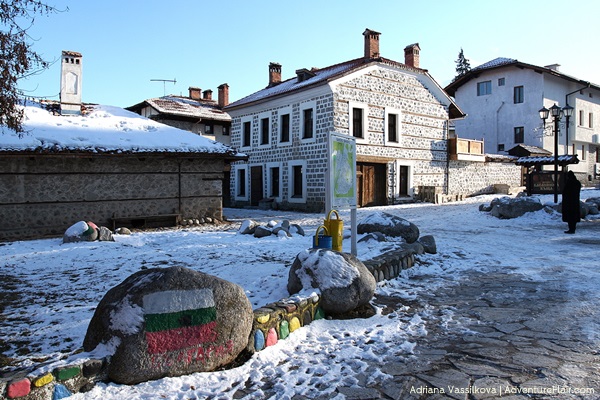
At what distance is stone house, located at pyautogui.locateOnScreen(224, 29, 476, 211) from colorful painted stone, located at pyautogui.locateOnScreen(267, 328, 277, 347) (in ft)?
50.4

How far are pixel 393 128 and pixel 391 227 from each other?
13635mm

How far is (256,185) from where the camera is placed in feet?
78.7

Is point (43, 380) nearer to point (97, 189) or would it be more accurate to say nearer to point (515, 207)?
point (97, 189)

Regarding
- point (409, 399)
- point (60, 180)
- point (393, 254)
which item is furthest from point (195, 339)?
point (60, 180)

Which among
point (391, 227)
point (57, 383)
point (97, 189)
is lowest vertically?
point (57, 383)

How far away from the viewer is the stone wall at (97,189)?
1186 centimetres

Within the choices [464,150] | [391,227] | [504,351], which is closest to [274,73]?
[464,150]

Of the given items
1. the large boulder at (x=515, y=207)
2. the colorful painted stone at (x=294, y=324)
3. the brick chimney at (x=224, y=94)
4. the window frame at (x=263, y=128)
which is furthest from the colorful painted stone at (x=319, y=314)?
the brick chimney at (x=224, y=94)

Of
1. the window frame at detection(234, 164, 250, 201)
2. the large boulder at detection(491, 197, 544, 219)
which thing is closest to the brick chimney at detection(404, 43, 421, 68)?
the window frame at detection(234, 164, 250, 201)

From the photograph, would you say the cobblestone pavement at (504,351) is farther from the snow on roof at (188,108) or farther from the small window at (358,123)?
the snow on roof at (188,108)

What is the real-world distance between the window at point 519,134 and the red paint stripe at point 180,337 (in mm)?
34836

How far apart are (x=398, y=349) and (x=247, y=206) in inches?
821

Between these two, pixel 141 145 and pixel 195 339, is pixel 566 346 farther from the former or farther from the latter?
pixel 141 145

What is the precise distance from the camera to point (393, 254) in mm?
7129
